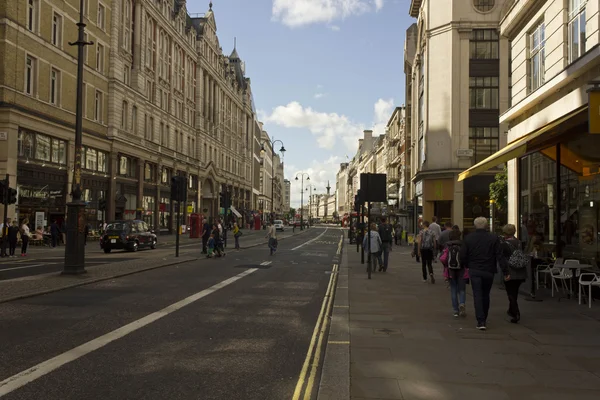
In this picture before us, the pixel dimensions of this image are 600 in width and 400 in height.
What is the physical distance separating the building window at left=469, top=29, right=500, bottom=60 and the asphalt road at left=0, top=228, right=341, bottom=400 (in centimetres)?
3159

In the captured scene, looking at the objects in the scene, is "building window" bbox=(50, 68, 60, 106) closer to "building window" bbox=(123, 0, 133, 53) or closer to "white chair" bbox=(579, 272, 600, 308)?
"building window" bbox=(123, 0, 133, 53)

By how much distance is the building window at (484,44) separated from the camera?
1501 inches

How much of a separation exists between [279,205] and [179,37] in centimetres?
13225

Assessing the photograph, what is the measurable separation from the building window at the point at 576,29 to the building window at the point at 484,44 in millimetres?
26319

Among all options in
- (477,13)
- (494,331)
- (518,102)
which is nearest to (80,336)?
(494,331)

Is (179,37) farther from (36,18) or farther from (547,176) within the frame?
(547,176)

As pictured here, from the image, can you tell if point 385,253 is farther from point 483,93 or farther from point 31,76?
point 483,93

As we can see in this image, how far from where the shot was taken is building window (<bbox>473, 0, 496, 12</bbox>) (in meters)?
38.0

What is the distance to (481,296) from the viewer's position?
7863 millimetres

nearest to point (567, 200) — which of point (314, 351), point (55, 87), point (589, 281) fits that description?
point (589, 281)

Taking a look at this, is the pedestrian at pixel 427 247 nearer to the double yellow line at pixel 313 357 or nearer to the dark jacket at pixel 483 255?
the double yellow line at pixel 313 357

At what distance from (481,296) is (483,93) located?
111 ft

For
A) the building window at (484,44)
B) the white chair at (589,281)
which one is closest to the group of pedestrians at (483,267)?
the white chair at (589,281)

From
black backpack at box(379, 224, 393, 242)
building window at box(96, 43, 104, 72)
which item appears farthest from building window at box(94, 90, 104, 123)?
black backpack at box(379, 224, 393, 242)
